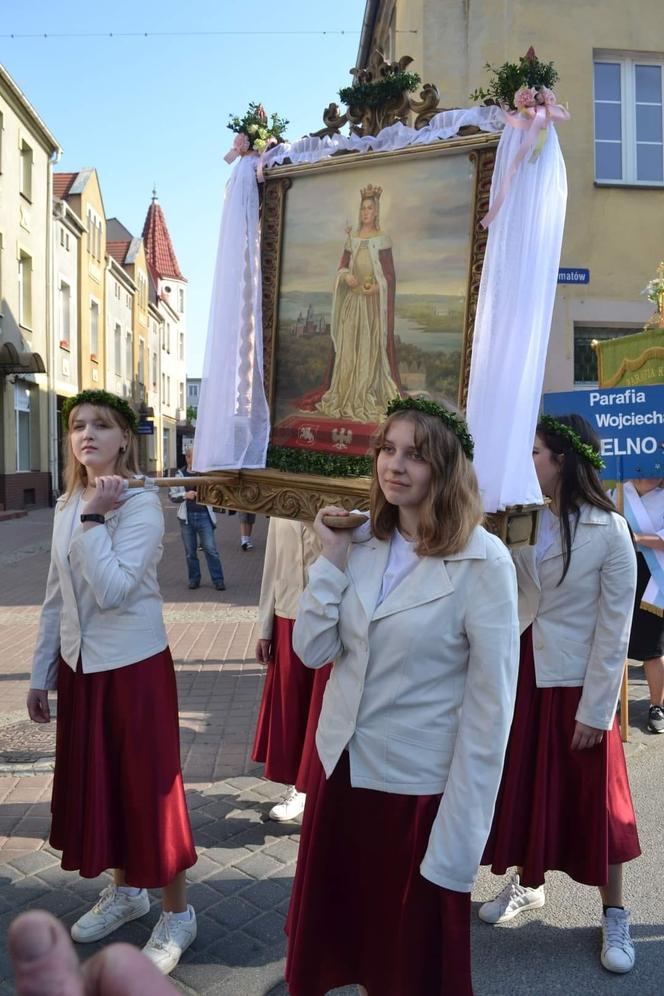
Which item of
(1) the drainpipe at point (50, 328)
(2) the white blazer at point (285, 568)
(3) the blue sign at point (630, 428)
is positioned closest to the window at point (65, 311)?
(1) the drainpipe at point (50, 328)

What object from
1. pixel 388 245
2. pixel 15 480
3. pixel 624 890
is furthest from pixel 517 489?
pixel 15 480

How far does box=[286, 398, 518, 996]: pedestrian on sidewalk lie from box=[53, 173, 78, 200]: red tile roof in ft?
111

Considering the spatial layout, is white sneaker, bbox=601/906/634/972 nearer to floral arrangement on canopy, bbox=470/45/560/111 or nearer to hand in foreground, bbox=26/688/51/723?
hand in foreground, bbox=26/688/51/723

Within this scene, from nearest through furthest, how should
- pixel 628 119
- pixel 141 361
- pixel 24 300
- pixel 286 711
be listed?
pixel 286 711 → pixel 628 119 → pixel 24 300 → pixel 141 361

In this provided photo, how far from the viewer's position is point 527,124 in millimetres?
2820

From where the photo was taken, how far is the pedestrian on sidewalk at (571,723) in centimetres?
317

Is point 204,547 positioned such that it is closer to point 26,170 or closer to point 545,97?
point 545,97

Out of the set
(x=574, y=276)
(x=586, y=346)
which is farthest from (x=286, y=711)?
(x=586, y=346)

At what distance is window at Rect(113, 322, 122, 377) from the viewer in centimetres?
3841

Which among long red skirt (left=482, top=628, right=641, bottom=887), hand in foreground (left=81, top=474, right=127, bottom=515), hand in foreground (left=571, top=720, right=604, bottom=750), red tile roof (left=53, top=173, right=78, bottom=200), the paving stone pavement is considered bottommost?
the paving stone pavement

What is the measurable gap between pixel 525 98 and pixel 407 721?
6.84 ft

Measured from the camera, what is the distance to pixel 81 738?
123 inches

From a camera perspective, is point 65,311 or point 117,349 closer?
point 65,311

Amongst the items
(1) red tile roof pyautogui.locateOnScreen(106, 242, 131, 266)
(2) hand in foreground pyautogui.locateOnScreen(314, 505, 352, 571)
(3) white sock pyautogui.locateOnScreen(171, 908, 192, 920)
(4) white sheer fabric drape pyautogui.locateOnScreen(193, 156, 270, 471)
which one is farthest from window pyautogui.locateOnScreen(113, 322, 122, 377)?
(2) hand in foreground pyautogui.locateOnScreen(314, 505, 352, 571)
